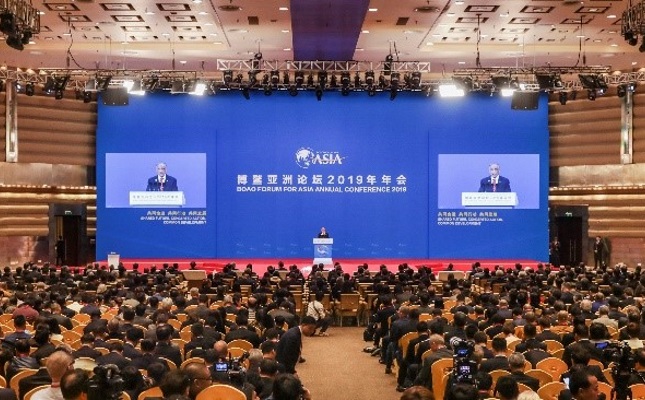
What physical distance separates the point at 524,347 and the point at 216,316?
5024mm

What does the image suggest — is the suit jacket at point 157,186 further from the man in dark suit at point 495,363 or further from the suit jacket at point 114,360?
the man in dark suit at point 495,363

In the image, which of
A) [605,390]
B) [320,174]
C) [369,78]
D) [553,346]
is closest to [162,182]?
[320,174]

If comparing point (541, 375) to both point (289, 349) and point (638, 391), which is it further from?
point (289, 349)

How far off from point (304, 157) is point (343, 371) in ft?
53.1

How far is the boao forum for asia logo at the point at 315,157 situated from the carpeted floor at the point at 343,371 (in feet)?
40.2

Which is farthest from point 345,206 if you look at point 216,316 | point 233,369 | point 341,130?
point 233,369

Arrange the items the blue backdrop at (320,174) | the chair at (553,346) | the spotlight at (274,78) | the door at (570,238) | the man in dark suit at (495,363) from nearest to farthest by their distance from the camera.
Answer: the man in dark suit at (495,363) → the chair at (553,346) → the spotlight at (274,78) → the blue backdrop at (320,174) → the door at (570,238)

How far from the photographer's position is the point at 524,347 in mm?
10125

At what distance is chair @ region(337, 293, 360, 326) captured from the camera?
19297 mm

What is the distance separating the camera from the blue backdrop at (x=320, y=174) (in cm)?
2961

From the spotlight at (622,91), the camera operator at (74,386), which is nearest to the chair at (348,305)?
the spotlight at (622,91)

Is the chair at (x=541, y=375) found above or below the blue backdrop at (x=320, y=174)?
below

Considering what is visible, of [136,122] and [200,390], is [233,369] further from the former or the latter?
[136,122]

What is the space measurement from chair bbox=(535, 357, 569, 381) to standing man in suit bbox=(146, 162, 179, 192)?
71.4 ft
